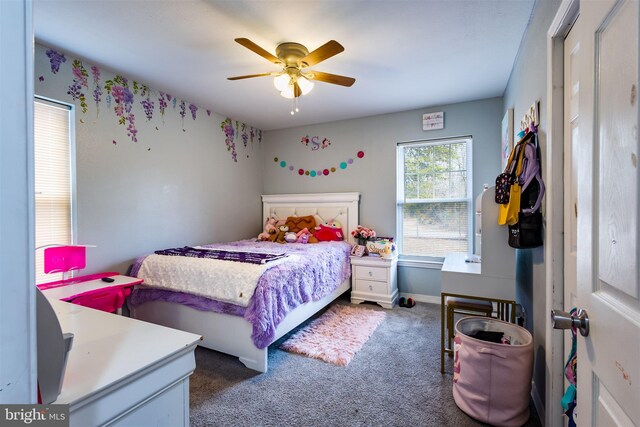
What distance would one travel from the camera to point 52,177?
7.78ft

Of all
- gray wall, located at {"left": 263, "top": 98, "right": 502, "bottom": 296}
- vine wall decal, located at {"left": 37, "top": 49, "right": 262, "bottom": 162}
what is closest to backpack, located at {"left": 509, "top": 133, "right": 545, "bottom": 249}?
gray wall, located at {"left": 263, "top": 98, "right": 502, "bottom": 296}

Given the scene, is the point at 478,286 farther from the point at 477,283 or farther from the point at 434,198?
the point at 434,198

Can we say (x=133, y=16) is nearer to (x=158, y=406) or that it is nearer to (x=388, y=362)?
(x=158, y=406)

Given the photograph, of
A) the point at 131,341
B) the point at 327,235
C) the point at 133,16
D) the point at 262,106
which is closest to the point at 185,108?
the point at 262,106

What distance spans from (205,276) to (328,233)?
6.51 ft

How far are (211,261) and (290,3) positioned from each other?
197cm

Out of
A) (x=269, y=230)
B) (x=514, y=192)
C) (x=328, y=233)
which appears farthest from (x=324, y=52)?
(x=269, y=230)

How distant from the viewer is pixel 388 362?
2.24 meters

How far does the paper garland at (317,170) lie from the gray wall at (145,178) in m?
0.70

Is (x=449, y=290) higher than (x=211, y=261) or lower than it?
lower

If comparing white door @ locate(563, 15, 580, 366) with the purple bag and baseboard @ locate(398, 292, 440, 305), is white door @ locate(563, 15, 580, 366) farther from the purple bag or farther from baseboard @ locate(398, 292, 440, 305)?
baseboard @ locate(398, 292, 440, 305)

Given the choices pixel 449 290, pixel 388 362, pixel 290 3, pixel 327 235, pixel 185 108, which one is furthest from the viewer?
pixel 327 235

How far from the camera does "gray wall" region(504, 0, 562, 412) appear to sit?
63.6 inches

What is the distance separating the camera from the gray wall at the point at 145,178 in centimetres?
254
